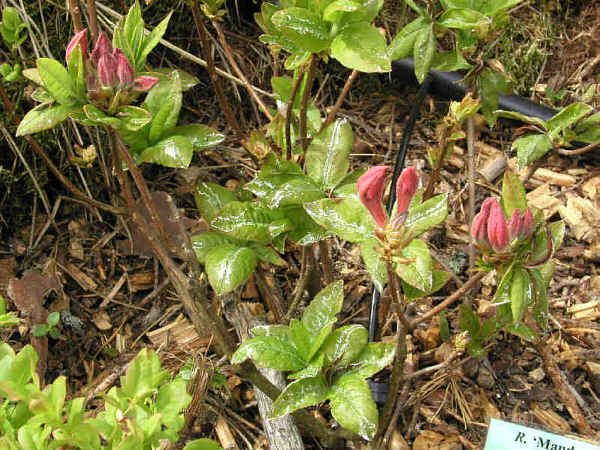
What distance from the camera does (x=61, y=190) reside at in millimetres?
1911

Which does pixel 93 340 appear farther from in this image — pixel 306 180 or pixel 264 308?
pixel 306 180

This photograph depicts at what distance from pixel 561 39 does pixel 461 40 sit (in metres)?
1.31

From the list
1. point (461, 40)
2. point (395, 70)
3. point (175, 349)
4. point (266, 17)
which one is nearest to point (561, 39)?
point (395, 70)

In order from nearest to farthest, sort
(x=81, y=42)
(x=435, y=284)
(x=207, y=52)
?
(x=81, y=42) → (x=435, y=284) → (x=207, y=52)

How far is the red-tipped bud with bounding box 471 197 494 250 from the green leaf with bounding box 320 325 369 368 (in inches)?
13.5

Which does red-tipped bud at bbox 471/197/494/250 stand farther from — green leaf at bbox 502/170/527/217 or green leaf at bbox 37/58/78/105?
green leaf at bbox 37/58/78/105

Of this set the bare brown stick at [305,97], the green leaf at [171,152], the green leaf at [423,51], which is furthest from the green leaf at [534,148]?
the green leaf at [171,152]

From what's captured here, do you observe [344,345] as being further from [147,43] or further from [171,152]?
[147,43]

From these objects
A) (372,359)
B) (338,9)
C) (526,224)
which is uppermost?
(338,9)

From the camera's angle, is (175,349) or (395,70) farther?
(395,70)

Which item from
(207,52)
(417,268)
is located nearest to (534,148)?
(417,268)

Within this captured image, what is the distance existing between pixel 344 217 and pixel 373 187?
147mm

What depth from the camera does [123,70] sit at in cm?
100

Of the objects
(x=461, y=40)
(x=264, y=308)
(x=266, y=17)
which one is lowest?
(x=264, y=308)
